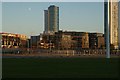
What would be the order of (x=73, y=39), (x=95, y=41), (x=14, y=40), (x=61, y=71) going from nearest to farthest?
(x=61, y=71) < (x=14, y=40) < (x=95, y=41) < (x=73, y=39)

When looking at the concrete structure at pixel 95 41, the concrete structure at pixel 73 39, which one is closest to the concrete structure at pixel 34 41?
the concrete structure at pixel 73 39

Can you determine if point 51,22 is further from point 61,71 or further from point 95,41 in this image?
point 61,71

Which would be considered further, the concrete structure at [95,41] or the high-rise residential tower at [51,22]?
the high-rise residential tower at [51,22]

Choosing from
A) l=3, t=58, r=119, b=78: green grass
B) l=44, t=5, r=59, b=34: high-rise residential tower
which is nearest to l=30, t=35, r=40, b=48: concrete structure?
l=44, t=5, r=59, b=34: high-rise residential tower

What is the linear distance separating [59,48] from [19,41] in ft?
29.0

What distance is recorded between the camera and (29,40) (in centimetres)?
7475

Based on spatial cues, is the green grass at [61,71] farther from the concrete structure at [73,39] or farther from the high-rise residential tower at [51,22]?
→ the high-rise residential tower at [51,22]

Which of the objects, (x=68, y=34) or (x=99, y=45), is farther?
(x=68, y=34)

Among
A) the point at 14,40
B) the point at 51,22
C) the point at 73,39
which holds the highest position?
the point at 51,22

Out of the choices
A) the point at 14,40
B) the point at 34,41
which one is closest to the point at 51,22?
the point at 34,41

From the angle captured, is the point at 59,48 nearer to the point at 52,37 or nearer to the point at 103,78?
the point at 52,37

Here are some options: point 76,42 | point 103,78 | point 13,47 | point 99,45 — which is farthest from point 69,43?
point 103,78

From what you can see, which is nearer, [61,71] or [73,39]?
[61,71]

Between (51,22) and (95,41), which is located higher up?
(51,22)
